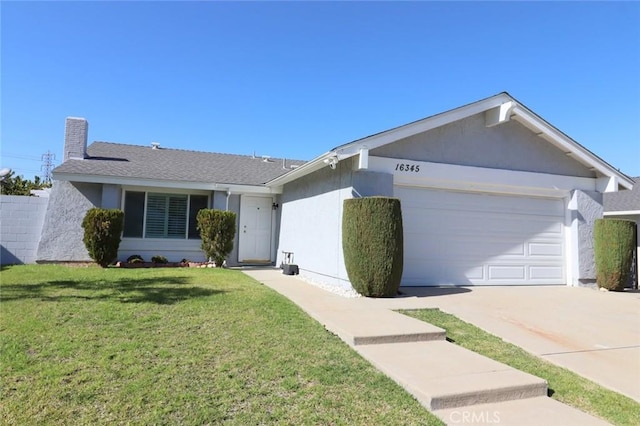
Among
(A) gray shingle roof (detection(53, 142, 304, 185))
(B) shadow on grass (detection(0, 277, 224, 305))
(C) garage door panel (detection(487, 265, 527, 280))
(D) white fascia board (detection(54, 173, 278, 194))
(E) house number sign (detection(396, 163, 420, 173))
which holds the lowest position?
(B) shadow on grass (detection(0, 277, 224, 305))

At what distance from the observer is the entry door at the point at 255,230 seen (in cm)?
1342

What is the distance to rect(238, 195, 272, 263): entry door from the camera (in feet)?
Answer: 44.0

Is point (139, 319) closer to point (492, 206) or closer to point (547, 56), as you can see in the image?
point (492, 206)

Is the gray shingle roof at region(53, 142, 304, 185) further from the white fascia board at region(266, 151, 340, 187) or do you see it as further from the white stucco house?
the white fascia board at region(266, 151, 340, 187)

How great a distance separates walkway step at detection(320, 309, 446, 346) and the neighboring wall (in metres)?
11.0

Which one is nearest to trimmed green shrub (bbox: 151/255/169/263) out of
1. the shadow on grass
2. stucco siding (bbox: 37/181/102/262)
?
stucco siding (bbox: 37/181/102/262)

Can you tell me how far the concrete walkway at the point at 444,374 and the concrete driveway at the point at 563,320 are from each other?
3.45 feet

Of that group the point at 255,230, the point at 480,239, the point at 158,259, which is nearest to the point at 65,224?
the point at 158,259

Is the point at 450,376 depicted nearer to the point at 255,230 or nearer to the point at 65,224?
the point at 255,230

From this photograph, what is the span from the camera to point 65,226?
11.8 metres

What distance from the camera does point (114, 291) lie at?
725 cm

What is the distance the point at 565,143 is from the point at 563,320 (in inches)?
229

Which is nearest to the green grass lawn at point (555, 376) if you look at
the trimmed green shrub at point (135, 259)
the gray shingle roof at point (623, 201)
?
the trimmed green shrub at point (135, 259)

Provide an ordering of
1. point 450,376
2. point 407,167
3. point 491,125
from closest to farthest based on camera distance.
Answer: point 450,376
point 407,167
point 491,125
